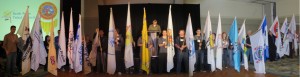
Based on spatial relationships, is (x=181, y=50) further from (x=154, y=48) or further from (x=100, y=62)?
(x=100, y=62)

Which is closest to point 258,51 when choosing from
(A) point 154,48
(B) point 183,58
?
(B) point 183,58

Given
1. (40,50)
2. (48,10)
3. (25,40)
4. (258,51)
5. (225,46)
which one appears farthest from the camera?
(48,10)

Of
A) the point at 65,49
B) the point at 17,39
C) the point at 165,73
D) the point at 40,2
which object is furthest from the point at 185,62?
the point at 40,2

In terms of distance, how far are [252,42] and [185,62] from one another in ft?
5.27

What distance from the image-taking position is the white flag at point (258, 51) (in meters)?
6.62

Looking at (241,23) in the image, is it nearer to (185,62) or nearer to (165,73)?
(185,62)

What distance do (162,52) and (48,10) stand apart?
3902mm

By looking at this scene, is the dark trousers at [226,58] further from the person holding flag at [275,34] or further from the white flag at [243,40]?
the person holding flag at [275,34]

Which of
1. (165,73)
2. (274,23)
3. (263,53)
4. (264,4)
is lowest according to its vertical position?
(165,73)

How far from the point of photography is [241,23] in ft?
23.6

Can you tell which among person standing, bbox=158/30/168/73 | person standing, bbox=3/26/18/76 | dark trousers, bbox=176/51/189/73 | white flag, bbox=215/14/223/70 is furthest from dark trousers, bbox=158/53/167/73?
person standing, bbox=3/26/18/76

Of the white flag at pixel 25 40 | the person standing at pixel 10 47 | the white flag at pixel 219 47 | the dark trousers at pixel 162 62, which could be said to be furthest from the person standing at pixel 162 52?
the person standing at pixel 10 47

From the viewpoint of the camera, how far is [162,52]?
6.97 meters

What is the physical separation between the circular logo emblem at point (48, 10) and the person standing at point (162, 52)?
374 centimetres
